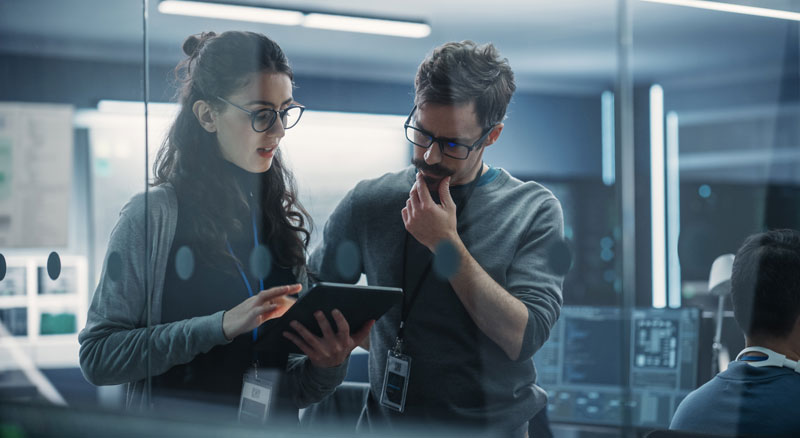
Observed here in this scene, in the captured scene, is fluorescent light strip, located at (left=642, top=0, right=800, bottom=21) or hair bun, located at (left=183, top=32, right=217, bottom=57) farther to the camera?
fluorescent light strip, located at (left=642, top=0, right=800, bottom=21)

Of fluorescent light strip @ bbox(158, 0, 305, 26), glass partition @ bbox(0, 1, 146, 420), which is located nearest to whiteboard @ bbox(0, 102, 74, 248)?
glass partition @ bbox(0, 1, 146, 420)

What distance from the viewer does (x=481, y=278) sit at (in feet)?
4.75

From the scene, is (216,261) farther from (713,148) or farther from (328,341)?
(713,148)

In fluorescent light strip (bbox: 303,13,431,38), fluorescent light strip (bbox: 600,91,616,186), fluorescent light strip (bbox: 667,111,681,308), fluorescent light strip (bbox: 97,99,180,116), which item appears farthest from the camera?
fluorescent light strip (bbox: 667,111,681,308)

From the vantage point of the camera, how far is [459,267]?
1459mm

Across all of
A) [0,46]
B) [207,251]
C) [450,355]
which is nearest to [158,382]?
[207,251]

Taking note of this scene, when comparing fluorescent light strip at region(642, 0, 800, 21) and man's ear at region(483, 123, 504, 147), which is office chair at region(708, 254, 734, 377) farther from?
man's ear at region(483, 123, 504, 147)

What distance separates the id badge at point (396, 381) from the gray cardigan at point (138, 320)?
0.12m

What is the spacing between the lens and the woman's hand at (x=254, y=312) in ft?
4.90

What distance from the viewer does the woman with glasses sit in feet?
4.93

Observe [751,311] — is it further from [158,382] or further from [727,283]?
[158,382]

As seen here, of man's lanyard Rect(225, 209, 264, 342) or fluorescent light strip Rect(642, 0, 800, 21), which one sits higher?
fluorescent light strip Rect(642, 0, 800, 21)

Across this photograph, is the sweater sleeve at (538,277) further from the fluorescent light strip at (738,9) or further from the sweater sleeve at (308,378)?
the fluorescent light strip at (738,9)

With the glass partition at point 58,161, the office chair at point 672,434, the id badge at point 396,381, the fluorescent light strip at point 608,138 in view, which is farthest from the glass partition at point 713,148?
the glass partition at point 58,161
